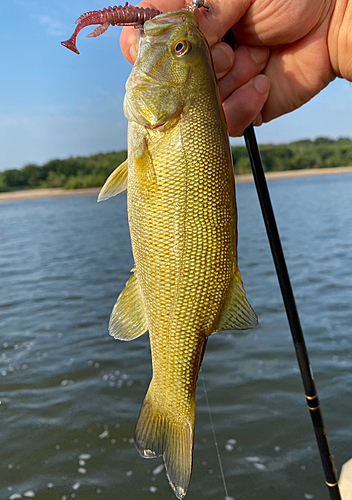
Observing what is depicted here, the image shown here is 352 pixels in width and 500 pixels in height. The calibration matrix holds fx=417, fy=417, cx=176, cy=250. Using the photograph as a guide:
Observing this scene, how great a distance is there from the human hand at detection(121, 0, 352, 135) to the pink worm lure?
316 mm

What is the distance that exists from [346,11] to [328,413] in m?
4.05

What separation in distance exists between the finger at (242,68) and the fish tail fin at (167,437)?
1.68 m

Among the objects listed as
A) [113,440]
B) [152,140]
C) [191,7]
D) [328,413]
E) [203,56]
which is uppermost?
[191,7]

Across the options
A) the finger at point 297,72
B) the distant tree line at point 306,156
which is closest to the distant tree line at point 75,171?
the distant tree line at point 306,156

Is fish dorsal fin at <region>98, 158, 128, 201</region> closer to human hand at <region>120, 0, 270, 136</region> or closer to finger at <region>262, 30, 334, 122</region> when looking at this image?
human hand at <region>120, 0, 270, 136</region>

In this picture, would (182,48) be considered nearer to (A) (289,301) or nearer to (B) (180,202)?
(B) (180,202)

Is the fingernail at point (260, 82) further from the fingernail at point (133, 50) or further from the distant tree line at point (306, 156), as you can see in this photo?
the distant tree line at point (306, 156)

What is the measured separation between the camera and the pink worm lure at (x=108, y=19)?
127cm

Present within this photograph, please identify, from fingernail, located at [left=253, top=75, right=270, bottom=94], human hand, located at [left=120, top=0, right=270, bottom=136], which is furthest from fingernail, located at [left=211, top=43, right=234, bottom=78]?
fingernail, located at [left=253, top=75, right=270, bottom=94]

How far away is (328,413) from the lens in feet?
15.5

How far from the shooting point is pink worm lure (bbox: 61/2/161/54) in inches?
49.9

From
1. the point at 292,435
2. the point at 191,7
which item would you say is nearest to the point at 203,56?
the point at 191,7

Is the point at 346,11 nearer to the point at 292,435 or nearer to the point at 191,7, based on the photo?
the point at 191,7

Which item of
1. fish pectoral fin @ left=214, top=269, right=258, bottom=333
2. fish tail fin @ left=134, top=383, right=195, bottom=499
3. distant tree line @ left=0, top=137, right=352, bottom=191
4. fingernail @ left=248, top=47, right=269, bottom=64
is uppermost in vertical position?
distant tree line @ left=0, top=137, right=352, bottom=191
